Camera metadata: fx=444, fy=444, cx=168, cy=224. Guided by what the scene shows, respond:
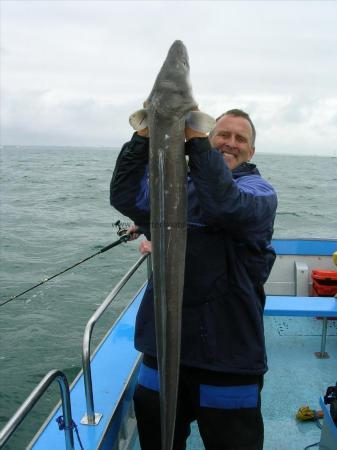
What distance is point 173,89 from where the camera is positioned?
168 centimetres

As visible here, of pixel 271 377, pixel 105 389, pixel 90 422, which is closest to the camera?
pixel 90 422

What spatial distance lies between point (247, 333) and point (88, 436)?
115 cm

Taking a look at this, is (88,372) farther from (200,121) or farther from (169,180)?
(200,121)

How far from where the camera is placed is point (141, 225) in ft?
7.53

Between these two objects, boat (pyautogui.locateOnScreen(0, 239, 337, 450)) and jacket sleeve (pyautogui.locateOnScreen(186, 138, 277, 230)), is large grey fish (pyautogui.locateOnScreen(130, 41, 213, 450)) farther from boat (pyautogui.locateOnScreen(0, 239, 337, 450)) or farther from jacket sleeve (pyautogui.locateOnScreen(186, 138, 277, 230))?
boat (pyautogui.locateOnScreen(0, 239, 337, 450))

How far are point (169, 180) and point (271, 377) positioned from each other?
371 centimetres

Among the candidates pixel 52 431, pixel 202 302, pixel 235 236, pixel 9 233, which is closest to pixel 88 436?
pixel 52 431

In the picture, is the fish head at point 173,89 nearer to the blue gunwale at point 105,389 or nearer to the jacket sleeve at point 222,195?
the jacket sleeve at point 222,195

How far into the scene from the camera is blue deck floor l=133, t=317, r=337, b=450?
3.71 meters

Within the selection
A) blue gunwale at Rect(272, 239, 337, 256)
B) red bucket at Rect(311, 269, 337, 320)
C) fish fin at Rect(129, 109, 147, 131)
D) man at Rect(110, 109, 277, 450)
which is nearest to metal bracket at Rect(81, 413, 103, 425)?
man at Rect(110, 109, 277, 450)

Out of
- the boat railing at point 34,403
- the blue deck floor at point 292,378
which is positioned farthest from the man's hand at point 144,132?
the blue deck floor at point 292,378

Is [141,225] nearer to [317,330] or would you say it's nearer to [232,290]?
[232,290]

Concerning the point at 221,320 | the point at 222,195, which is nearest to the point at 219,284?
the point at 221,320

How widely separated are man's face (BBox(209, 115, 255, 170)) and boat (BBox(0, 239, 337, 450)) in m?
1.15
